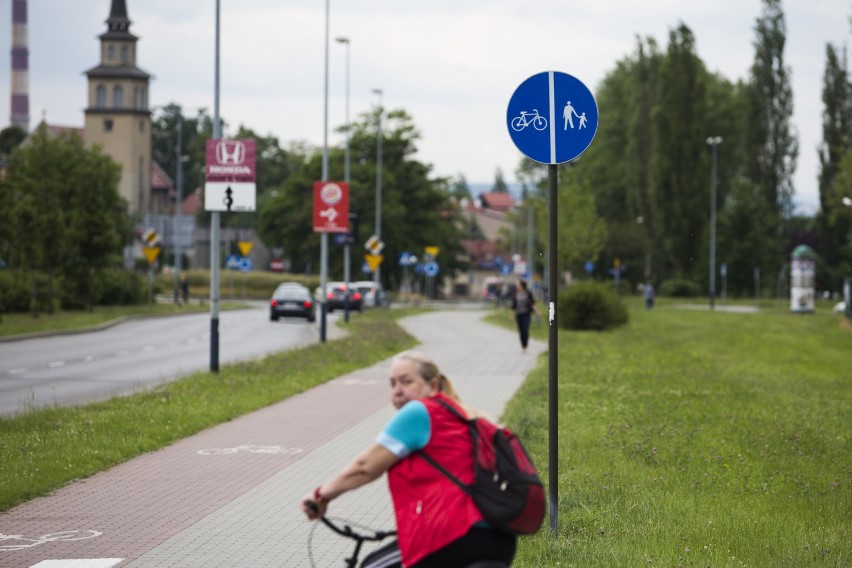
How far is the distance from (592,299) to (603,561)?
120 feet

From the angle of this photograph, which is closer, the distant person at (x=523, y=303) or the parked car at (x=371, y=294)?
the distant person at (x=523, y=303)

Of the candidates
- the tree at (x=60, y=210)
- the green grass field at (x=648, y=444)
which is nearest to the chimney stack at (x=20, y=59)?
the tree at (x=60, y=210)

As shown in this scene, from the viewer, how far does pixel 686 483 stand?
10703 mm

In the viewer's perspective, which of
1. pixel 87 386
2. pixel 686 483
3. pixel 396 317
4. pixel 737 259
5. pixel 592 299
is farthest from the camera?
pixel 737 259

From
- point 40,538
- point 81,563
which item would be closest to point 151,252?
point 40,538

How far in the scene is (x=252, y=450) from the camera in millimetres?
13766

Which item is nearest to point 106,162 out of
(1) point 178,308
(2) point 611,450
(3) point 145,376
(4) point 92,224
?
(4) point 92,224

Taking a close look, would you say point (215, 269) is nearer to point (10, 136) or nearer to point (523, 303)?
point (523, 303)

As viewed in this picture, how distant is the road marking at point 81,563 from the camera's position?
7965 mm

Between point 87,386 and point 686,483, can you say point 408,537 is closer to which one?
point 686,483

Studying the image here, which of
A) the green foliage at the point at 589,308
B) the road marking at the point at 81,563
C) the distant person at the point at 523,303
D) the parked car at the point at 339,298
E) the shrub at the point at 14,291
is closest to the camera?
the road marking at the point at 81,563

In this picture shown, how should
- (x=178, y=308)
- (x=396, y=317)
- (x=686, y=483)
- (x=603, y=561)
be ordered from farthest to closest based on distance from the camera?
(x=178, y=308) < (x=396, y=317) < (x=686, y=483) < (x=603, y=561)

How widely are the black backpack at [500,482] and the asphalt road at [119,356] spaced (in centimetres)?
1290

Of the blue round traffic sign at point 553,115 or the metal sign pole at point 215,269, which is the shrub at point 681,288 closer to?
the metal sign pole at point 215,269
